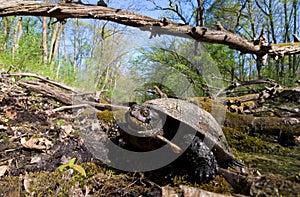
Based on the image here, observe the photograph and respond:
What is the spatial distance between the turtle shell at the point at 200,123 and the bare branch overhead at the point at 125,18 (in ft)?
2.38

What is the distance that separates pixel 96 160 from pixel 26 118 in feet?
4.28

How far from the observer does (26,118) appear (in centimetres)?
252

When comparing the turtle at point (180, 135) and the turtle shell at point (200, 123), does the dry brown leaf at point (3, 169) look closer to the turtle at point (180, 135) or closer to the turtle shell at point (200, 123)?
the turtle at point (180, 135)

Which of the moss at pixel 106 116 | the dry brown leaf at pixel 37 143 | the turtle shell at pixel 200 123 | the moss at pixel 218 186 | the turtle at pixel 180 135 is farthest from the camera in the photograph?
the moss at pixel 106 116

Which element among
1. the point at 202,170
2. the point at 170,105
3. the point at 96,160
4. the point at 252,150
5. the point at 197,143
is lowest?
the point at 252,150

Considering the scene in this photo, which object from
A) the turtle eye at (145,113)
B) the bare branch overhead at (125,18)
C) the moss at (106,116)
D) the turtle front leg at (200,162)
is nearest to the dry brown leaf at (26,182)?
the turtle eye at (145,113)

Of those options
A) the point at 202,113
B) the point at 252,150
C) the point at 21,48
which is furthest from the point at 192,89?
the point at 21,48

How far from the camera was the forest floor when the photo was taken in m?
1.21

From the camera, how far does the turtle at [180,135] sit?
1.30m

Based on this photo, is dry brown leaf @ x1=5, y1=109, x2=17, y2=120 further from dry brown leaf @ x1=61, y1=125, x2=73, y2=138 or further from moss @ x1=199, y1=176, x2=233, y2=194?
moss @ x1=199, y1=176, x2=233, y2=194

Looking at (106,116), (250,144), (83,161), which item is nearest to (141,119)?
(83,161)

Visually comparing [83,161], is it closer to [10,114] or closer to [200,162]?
[200,162]

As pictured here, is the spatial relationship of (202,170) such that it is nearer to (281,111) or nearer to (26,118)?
(26,118)

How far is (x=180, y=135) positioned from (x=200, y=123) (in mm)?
200
